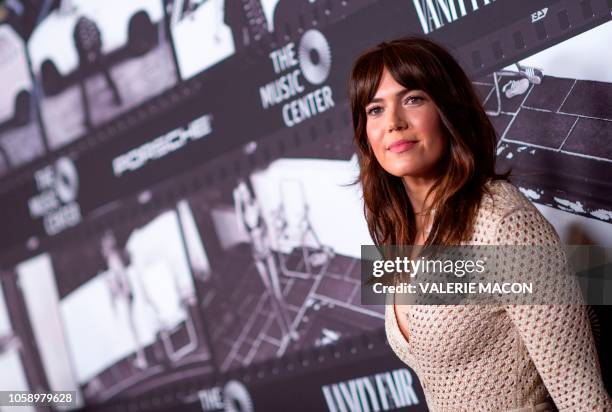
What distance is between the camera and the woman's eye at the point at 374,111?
46.6 inches

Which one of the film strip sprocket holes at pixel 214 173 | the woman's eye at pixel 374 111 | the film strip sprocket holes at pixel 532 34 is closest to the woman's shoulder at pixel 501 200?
the woman's eye at pixel 374 111

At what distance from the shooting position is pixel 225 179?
1.91 m

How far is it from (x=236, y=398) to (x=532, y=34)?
119cm

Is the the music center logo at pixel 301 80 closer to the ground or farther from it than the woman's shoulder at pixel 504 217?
farther from it

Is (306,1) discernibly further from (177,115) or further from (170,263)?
(170,263)

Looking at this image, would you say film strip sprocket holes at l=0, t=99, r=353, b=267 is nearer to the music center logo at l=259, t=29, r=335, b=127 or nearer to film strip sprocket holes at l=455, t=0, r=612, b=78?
the music center logo at l=259, t=29, r=335, b=127

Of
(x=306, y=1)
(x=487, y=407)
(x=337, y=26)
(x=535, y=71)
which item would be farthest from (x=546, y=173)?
(x=306, y=1)

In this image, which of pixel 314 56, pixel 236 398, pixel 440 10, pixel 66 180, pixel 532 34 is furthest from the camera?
pixel 66 180

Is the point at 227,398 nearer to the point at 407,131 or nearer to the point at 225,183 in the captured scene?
the point at 225,183

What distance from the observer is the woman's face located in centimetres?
113

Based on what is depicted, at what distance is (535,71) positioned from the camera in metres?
1.34

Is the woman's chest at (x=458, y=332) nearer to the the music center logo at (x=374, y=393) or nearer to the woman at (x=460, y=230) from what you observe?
the woman at (x=460, y=230)

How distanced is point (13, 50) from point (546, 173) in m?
1.71

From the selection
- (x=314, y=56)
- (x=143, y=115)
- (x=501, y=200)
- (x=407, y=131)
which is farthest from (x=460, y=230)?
(x=143, y=115)
